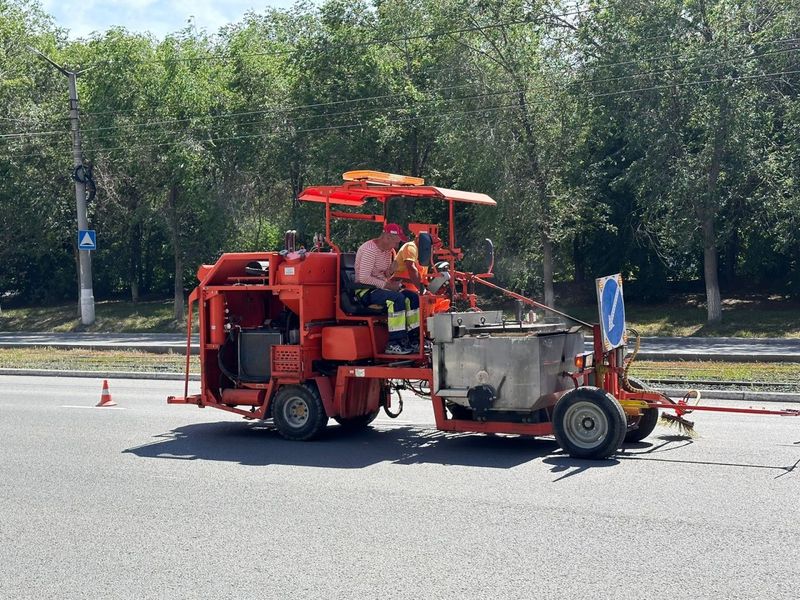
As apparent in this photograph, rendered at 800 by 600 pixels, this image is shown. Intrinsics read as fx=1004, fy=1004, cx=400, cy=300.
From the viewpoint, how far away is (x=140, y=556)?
257 inches

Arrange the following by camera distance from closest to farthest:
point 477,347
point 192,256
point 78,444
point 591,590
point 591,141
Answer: point 591,590
point 477,347
point 78,444
point 591,141
point 192,256

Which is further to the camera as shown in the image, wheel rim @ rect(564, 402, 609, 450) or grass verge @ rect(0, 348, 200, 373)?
grass verge @ rect(0, 348, 200, 373)

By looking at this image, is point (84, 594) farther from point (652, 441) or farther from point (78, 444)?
point (652, 441)

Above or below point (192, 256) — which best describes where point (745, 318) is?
below

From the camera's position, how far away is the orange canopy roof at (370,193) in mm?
10750

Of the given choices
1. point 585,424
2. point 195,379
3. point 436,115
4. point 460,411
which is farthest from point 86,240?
point 585,424

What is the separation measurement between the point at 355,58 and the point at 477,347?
87.6 feet

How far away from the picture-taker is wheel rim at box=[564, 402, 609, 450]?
9078mm

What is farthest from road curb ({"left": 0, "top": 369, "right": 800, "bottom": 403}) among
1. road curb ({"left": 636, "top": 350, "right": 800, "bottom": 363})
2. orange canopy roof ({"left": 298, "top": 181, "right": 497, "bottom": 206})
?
road curb ({"left": 636, "top": 350, "right": 800, "bottom": 363})

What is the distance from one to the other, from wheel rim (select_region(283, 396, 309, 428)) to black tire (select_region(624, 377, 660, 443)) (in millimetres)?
3391

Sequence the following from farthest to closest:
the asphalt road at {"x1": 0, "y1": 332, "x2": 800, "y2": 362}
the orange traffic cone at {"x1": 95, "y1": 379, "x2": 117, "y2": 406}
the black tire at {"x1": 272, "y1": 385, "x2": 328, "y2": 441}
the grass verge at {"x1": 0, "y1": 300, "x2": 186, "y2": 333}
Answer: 1. the grass verge at {"x1": 0, "y1": 300, "x2": 186, "y2": 333}
2. the asphalt road at {"x1": 0, "y1": 332, "x2": 800, "y2": 362}
3. the orange traffic cone at {"x1": 95, "y1": 379, "x2": 117, "y2": 406}
4. the black tire at {"x1": 272, "y1": 385, "x2": 328, "y2": 441}

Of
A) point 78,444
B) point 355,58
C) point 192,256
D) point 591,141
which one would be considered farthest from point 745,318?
point 78,444

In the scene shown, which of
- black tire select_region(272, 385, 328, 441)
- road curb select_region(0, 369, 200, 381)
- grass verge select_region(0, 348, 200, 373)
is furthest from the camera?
grass verge select_region(0, 348, 200, 373)

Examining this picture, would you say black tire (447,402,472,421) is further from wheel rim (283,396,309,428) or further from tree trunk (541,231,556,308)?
tree trunk (541,231,556,308)
